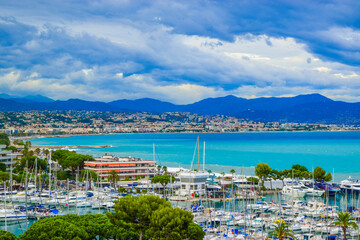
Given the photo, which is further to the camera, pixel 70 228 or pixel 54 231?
pixel 70 228

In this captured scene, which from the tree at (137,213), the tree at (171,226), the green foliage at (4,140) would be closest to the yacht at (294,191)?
the tree at (137,213)

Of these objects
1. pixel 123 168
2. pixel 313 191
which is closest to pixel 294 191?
pixel 313 191

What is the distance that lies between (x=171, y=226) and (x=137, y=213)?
2.60 meters

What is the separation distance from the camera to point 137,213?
23609 mm

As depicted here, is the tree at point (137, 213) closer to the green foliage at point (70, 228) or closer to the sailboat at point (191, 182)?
the green foliage at point (70, 228)

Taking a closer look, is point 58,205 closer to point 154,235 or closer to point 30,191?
point 30,191

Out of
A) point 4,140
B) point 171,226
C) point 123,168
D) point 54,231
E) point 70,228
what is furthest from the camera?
point 4,140

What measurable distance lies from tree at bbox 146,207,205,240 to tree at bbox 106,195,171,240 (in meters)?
0.83

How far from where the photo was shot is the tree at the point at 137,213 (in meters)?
23.4

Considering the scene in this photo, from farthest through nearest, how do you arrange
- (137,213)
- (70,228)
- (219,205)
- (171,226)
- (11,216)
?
1. (219,205)
2. (11,216)
3. (137,213)
4. (171,226)
5. (70,228)

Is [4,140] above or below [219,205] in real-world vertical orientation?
above

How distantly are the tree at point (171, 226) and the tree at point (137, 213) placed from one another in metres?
0.83

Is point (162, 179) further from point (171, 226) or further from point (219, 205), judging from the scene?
point (171, 226)

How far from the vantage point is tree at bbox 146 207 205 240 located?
71.8ft
